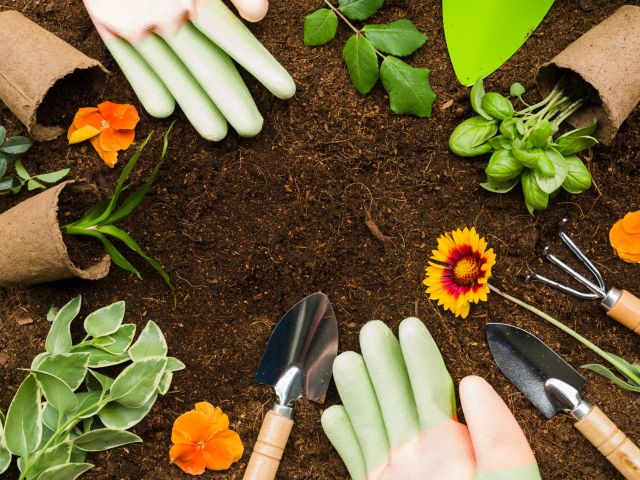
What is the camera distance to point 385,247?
3.66 ft

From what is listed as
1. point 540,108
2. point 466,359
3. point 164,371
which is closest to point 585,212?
point 540,108

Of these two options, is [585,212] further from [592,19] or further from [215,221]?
[215,221]

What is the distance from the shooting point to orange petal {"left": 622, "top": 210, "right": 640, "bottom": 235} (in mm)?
1073

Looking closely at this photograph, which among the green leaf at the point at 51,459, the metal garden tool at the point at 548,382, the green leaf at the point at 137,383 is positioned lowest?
the metal garden tool at the point at 548,382

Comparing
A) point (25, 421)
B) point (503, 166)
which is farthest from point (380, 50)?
point (25, 421)

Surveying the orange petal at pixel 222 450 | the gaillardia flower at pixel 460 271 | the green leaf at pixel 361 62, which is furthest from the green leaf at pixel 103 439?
the green leaf at pixel 361 62

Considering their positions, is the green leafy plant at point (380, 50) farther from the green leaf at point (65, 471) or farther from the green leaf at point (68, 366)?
the green leaf at point (65, 471)

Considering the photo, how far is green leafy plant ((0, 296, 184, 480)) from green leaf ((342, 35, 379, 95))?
1.75ft

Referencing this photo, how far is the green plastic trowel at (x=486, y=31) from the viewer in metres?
1.12

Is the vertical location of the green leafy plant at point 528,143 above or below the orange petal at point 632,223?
above

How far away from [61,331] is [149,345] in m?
0.14

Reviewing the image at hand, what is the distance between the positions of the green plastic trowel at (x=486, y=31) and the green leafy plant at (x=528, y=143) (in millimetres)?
58

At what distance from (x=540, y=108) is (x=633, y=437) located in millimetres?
549

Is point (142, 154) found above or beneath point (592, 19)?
above
